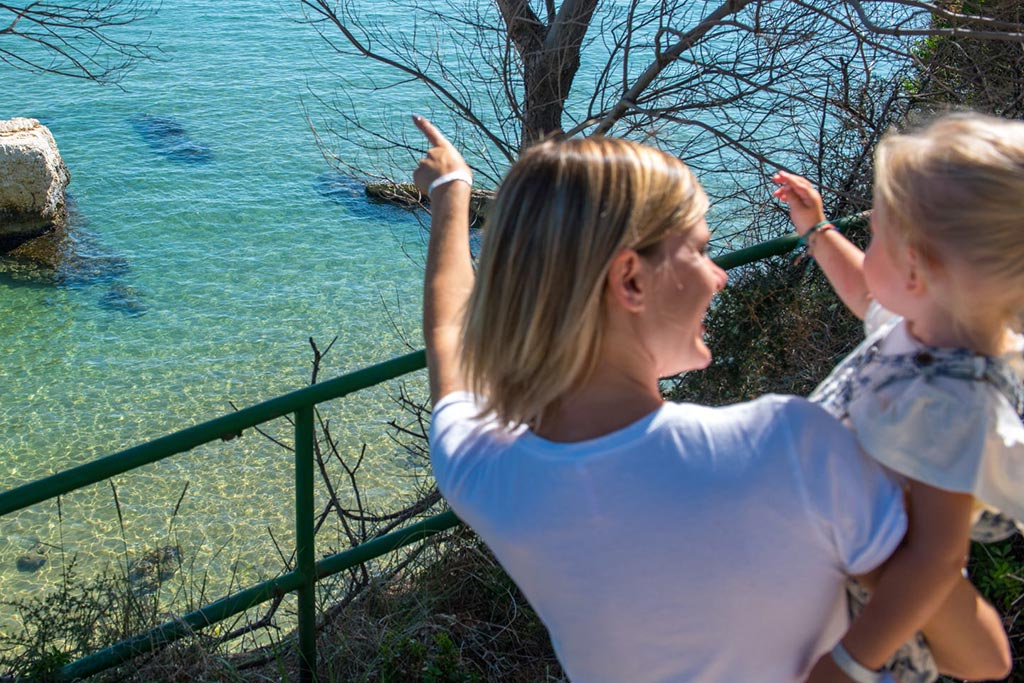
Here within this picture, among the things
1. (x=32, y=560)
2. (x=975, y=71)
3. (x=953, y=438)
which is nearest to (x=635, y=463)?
(x=953, y=438)

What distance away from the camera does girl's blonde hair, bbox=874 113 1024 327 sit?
105 cm

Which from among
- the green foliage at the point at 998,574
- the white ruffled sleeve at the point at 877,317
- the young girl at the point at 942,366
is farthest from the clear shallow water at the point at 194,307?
the young girl at the point at 942,366

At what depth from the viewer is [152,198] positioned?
1575cm

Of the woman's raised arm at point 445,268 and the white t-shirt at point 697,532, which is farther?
the woman's raised arm at point 445,268

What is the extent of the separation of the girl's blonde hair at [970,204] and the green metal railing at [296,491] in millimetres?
1101

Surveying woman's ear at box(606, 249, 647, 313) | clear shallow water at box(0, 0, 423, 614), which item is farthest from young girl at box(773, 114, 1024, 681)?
clear shallow water at box(0, 0, 423, 614)

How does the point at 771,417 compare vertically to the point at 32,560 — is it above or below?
above

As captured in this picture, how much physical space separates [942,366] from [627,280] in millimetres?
364

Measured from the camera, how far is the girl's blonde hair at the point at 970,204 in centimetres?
105

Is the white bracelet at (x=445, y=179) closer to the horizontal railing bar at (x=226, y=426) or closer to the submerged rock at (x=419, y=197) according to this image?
the horizontal railing bar at (x=226, y=426)

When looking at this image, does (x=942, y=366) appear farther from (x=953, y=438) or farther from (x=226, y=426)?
(x=226, y=426)

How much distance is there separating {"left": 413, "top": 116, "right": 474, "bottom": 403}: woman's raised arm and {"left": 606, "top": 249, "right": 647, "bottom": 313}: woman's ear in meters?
0.27

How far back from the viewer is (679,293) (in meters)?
1.13

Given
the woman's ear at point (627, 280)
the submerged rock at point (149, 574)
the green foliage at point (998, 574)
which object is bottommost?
the submerged rock at point (149, 574)
